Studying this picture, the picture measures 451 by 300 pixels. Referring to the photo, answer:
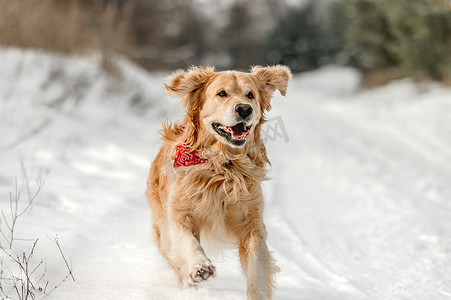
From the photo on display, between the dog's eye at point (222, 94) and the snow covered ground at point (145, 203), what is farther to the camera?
the dog's eye at point (222, 94)

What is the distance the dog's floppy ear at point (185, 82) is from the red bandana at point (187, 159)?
A: 0.44 meters

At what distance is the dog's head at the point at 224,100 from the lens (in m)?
3.06

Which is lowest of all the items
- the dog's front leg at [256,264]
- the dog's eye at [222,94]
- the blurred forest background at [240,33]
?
the dog's front leg at [256,264]

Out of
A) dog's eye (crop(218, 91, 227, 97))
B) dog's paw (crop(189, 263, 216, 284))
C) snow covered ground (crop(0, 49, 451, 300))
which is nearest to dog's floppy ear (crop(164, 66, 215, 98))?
dog's eye (crop(218, 91, 227, 97))

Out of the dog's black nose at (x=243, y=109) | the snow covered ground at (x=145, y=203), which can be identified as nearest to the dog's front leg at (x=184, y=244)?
the snow covered ground at (x=145, y=203)

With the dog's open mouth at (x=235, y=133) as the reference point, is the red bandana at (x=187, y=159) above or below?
below

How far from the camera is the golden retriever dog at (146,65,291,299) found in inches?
117

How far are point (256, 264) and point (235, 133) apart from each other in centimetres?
87

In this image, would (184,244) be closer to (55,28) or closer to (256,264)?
(256,264)

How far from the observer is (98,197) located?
15.5ft

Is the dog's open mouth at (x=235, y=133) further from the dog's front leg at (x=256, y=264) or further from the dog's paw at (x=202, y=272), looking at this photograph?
the dog's paw at (x=202, y=272)

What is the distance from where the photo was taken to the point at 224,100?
126 inches

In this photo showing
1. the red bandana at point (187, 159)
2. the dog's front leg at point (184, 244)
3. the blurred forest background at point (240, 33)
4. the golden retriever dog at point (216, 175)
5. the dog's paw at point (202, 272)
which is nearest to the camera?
the dog's paw at point (202, 272)

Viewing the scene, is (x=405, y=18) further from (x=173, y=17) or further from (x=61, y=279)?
(x=61, y=279)
